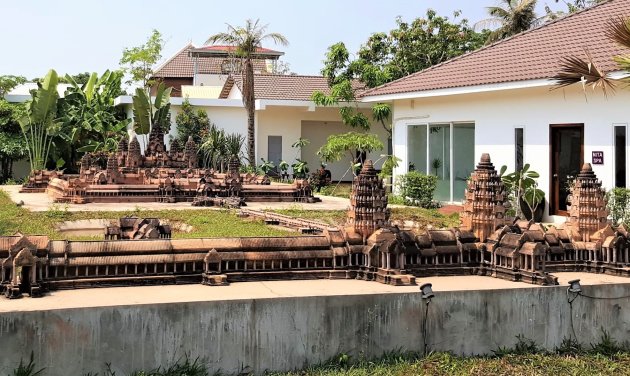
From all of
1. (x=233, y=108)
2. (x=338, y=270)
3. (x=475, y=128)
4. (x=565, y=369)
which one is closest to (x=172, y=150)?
(x=233, y=108)

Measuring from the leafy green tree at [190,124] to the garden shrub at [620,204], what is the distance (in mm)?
20161

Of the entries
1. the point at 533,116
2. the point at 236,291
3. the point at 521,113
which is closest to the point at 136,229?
the point at 236,291

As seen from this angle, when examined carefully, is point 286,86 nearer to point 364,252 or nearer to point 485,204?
point 485,204

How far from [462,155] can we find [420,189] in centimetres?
150

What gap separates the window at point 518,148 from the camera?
18094 mm

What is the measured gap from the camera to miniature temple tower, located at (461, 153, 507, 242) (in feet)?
32.4

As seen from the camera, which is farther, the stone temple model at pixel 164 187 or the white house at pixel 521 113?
the stone temple model at pixel 164 187

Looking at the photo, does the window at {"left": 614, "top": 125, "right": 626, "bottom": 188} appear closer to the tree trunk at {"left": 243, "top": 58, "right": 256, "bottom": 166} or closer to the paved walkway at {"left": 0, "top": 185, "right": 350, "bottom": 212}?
the paved walkway at {"left": 0, "top": 185, "right": 350, "bottom": 212}

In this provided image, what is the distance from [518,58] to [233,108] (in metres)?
16.5

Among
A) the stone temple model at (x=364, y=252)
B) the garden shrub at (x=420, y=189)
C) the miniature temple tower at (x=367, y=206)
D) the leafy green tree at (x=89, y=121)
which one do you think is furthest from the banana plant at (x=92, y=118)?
the miniature temple tower at (x=367, y=206)

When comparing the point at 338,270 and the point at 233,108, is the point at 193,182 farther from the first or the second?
the point at 338,270

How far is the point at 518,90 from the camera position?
707 inches

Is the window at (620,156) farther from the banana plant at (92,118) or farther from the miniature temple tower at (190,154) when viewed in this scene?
the banana plant at (92,118)

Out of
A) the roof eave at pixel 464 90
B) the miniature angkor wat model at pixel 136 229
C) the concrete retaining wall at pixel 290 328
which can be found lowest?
the concrete retaining wall at pixel 290 328
